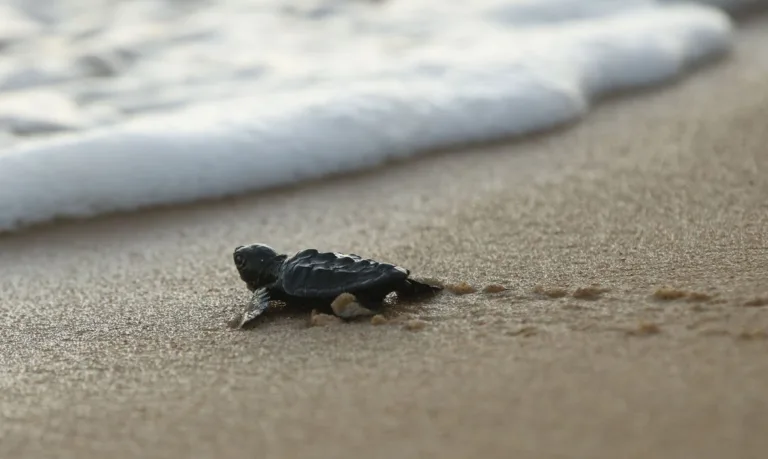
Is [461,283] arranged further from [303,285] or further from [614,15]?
[614,15]

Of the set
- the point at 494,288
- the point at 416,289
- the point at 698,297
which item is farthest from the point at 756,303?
the point at 416,289

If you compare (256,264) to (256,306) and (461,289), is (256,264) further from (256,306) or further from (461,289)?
(461,289)

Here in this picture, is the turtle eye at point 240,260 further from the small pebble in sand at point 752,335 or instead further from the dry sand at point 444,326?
the small pebble in sand at point 752,335

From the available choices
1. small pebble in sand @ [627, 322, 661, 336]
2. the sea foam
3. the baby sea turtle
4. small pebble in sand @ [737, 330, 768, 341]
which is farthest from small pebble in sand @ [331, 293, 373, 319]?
the sea foam

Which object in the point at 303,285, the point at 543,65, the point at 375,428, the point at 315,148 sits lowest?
Result: the point at 375,428

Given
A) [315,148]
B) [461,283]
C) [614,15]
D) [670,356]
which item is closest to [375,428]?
[670,356]

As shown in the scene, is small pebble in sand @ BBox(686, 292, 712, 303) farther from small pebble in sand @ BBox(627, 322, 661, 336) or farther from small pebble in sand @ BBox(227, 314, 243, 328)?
small pebble in sand @ BBox(227, 314, 243, 328)
